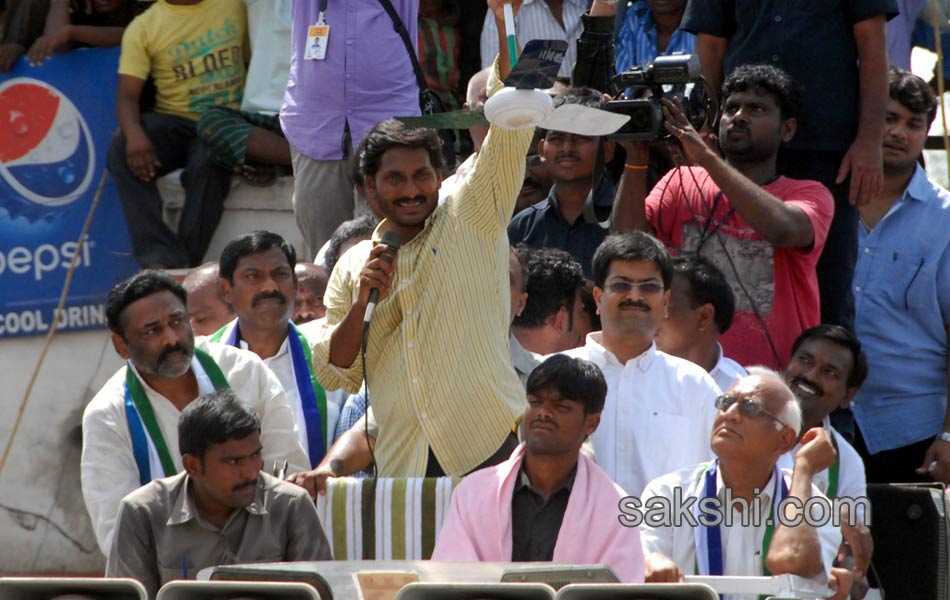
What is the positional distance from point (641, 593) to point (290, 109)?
187 inches

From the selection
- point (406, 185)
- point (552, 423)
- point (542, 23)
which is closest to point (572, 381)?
point (552, 423)

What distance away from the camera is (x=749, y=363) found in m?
6.27

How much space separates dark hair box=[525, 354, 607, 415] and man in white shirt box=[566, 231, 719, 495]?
1.15 feet

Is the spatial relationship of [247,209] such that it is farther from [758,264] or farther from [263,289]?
[758,264]

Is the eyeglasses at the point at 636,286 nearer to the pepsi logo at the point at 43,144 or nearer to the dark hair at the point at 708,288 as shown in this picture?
the dark hair at the point at 708,288

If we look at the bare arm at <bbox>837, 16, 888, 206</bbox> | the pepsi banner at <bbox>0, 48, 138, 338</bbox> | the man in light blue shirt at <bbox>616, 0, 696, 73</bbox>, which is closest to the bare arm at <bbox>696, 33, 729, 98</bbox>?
the bare arm at <bbox>837, 16, 888, 206</bbox>

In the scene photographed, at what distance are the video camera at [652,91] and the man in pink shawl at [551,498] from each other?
40.2 inches

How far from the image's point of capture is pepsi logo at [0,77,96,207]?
8562 millimetres

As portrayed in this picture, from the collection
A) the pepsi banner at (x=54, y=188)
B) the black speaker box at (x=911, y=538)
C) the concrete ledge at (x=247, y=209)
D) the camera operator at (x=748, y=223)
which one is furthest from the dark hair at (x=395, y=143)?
the pepsi banner at (x=54, y=188)

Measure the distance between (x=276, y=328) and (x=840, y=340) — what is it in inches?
76.1

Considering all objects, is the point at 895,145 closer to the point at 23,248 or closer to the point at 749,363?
the point at 749,363

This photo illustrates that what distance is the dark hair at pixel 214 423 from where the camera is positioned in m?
5.08

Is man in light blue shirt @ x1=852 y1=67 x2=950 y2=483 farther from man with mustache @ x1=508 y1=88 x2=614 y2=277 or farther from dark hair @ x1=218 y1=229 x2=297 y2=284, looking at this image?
dark hair @ x1=218 y1=229 x2=297 y2=284

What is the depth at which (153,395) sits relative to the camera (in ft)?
18.6
